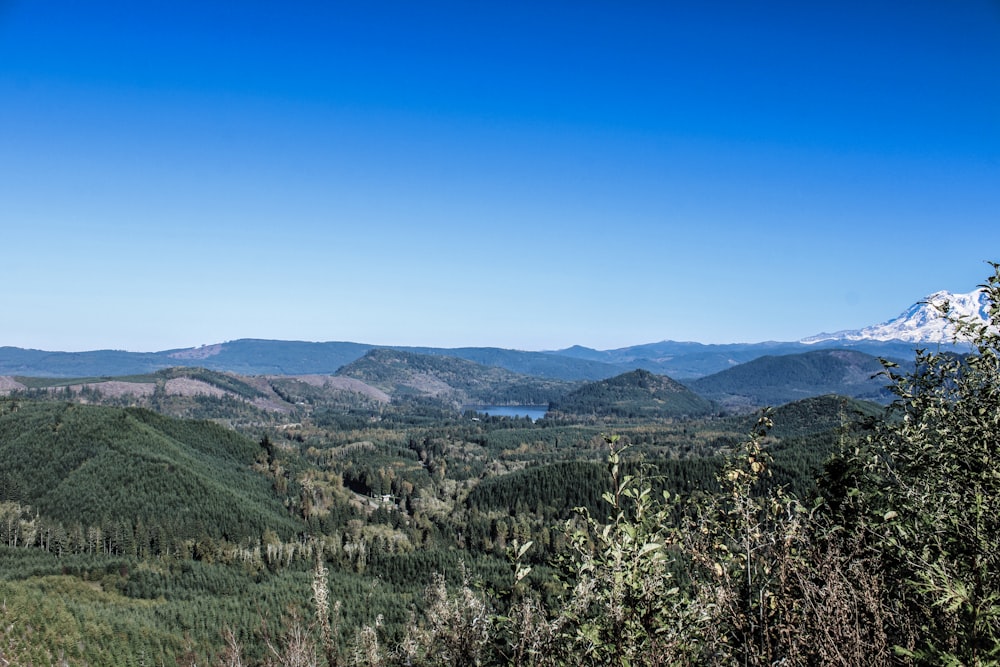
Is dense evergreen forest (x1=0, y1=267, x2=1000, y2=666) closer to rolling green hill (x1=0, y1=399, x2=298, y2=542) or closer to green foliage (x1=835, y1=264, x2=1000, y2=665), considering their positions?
green foliage (x1=835, y1=264, x2=1000, y2=665)

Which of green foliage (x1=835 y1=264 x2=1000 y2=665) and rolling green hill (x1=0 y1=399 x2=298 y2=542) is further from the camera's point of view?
rolling green hill (x1=0 y1=399 x2=298 y2=542)

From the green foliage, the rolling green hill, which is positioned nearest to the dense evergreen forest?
the green foliage

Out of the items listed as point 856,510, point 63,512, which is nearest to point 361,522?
point 63,512

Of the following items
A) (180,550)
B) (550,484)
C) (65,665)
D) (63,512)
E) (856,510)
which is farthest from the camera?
(550,484)

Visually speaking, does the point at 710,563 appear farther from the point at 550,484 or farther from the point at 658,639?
the point at 550,484

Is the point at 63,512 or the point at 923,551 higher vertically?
the point at 923,551

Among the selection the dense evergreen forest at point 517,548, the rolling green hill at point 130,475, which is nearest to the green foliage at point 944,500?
the dense evergreen forest at point 517,548

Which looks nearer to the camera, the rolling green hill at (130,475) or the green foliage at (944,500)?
the green foliage at (944,500)

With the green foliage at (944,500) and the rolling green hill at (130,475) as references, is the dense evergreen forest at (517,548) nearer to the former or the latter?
the green foliage at (944,500)
